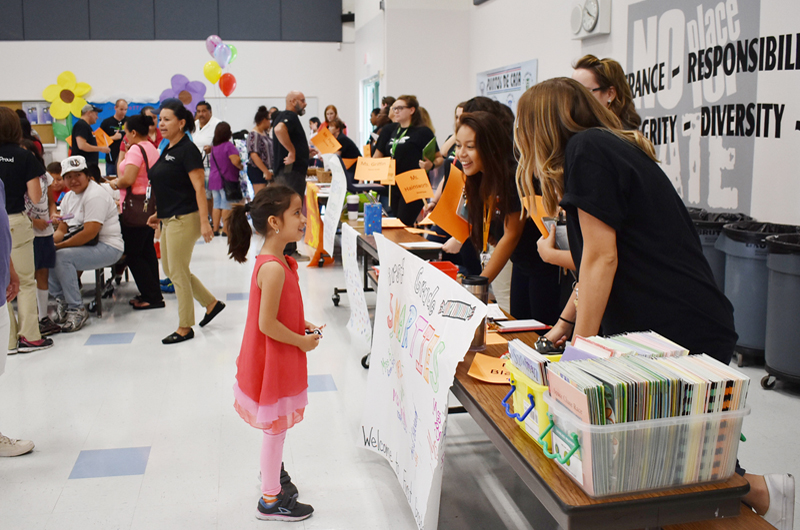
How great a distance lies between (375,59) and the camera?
11344mm

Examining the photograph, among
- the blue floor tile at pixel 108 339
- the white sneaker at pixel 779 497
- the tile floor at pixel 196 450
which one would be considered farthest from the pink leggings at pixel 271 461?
the blue floor tile at pixel 108 339

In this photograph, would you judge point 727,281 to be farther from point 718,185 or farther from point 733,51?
point 733,51

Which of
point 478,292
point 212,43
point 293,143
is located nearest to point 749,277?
point 478,292

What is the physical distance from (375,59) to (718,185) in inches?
310

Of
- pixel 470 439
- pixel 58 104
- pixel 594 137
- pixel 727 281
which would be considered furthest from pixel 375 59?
pixel 594 137

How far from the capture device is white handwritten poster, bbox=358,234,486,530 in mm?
1792


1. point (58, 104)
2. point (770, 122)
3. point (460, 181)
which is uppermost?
point (58, 104)

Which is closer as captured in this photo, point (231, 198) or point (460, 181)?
point (460, 181)

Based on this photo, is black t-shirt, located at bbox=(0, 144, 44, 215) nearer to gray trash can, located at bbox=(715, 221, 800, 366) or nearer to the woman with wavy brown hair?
the woman with wavy brown hair

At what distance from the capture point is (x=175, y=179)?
14.4 feet

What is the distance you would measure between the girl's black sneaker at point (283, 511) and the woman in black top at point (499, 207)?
1.15 m

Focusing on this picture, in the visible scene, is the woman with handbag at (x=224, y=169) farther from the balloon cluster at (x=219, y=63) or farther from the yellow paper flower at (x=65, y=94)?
the yellow paper flower at (x=65, y=94)

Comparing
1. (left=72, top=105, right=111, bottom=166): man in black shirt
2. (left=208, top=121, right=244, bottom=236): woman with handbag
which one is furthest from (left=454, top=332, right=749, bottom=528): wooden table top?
(left=72, top=105, right=111, bottom=166): man in black shirt

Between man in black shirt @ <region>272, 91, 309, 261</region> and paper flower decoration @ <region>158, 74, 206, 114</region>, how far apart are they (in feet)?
23.2
